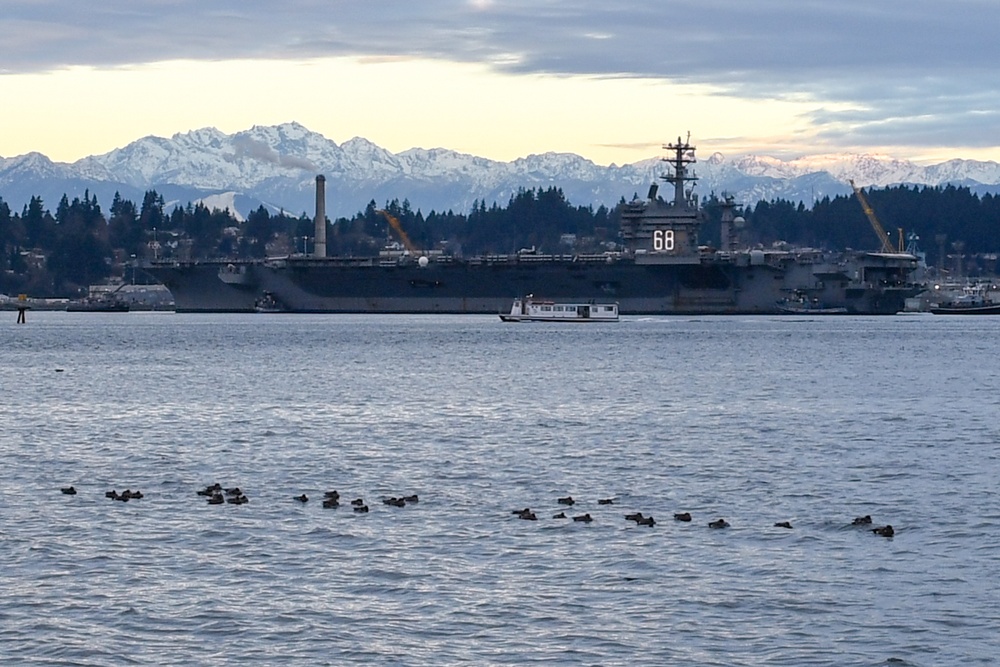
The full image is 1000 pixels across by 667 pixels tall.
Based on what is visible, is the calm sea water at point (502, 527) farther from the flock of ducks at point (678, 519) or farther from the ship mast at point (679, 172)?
the ship mast at point (679, 172)

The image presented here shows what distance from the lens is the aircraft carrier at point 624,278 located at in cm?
13538

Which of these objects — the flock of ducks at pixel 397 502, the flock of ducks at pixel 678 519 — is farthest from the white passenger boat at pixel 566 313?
the flock of ducks at pixel 678 519

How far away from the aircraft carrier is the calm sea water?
74.0 metres

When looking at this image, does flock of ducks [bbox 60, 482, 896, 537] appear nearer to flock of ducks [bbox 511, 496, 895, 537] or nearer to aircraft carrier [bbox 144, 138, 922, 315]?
flock of ducks [bbox 511, 496, 895, 537]

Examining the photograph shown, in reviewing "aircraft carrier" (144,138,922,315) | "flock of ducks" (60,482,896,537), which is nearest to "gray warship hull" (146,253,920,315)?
"aircraft carrier" (144,138,922,315)

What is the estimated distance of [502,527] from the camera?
88.8ft

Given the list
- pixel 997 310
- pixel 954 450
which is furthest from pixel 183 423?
pixel 997 310

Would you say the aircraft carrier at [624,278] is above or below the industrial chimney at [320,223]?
below

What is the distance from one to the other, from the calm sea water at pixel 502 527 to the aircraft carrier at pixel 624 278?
243 feet

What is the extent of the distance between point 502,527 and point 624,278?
371ft

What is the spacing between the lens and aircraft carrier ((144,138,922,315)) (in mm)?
135375

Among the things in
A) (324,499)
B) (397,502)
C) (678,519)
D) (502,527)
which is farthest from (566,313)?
(502,527)

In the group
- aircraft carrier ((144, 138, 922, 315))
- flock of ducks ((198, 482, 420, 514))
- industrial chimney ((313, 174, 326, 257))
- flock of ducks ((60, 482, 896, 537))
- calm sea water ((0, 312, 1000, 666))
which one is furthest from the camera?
industrial chimney ((313, 174, 326, 257))

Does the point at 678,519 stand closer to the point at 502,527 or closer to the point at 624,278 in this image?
the point at 502,527
